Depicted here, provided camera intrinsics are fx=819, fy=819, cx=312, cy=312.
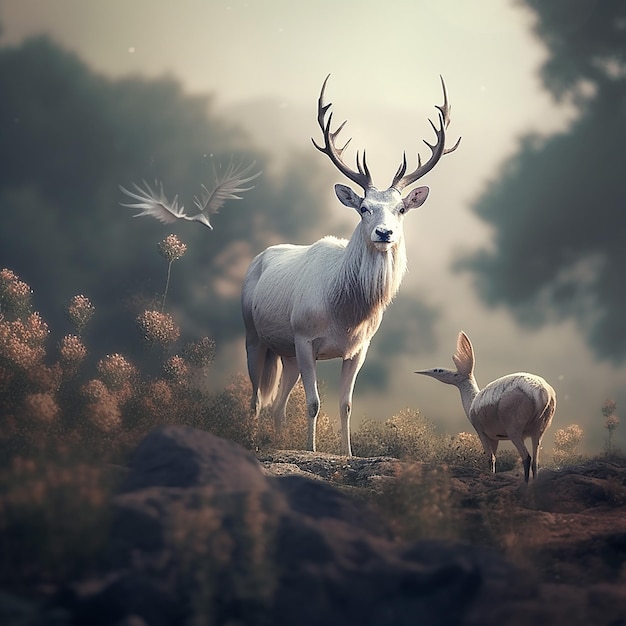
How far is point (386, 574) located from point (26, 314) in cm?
767

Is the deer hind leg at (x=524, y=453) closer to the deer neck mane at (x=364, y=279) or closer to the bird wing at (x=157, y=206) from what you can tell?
the deer neck mane at (x=364, y=279)

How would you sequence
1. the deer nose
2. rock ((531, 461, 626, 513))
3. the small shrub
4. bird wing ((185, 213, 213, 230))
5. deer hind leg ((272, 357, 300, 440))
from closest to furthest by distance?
the small shrub
rock ((531, 461, 626, 513))
the deer nose
deer hind leg ((272, 357, 300, 440))
bird wing ((185, 213, 213, 230))

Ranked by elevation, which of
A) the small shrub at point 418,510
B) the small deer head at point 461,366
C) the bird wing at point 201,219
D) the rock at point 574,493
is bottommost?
the small shrub at point 418,510

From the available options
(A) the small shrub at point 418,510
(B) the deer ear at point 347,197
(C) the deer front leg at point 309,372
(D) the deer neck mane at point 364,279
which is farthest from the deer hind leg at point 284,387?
(A) the small shrub at point 418,510

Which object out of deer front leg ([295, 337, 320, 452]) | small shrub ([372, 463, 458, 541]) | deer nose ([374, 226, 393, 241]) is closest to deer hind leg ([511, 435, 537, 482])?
deer front leg ([295, 337, 320, 452])

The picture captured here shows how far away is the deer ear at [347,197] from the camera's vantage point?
8.82m

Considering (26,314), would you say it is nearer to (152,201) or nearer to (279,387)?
(152,201)

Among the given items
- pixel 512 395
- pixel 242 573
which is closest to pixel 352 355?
pixel 512 395

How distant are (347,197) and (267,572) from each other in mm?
5759

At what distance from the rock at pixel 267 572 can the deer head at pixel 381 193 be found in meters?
4.56

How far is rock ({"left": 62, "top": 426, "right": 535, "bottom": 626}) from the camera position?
3.54 m

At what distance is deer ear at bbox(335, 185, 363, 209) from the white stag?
11 mm

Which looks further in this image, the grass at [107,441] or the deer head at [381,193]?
the deer head at [381,193]

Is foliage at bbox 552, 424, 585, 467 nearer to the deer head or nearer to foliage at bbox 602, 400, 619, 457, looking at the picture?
foliage at bbox 602, 400, 619, 457
